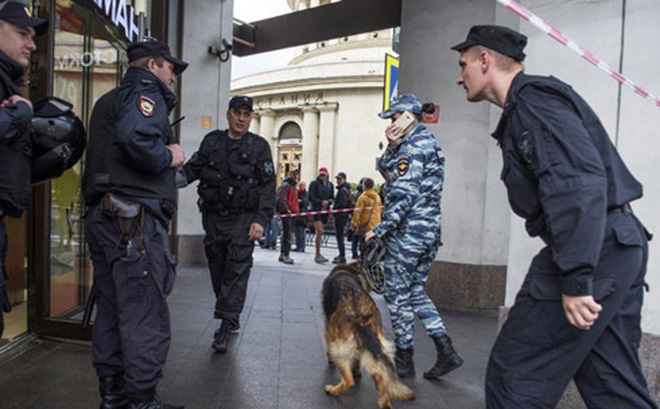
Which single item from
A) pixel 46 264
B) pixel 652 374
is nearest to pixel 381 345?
pixel 652 374

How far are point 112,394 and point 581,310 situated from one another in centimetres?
253

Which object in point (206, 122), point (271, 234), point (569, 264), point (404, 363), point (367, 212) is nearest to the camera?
point (569, 264)

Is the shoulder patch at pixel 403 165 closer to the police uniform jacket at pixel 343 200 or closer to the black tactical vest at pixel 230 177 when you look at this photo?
the black tactical vest at pixel 230 177

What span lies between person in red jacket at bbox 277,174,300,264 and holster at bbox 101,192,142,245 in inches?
313

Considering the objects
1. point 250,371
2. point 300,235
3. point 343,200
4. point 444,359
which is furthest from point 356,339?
point 300,235

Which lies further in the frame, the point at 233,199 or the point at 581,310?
the point at 233,199

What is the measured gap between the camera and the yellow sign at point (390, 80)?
7.29 meters

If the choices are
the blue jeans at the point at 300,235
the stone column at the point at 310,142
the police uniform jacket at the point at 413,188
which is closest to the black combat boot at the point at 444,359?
the police uniform jacket at the point at 413,188

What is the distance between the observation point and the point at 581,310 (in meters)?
1.72

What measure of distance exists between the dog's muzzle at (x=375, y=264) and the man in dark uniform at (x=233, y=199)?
1.04 metres

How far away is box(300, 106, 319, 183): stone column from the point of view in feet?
99.8

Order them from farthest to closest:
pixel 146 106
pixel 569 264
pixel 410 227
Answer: pixel 410 227, pixel 146 106, pixel 569 264

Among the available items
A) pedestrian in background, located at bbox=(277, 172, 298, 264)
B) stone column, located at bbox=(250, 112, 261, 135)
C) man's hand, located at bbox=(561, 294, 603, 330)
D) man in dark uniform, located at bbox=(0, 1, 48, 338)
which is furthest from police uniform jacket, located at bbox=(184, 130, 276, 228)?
stone column, located at bbox=(250, 112, 261, 135)

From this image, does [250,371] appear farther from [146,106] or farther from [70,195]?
[70,195]
